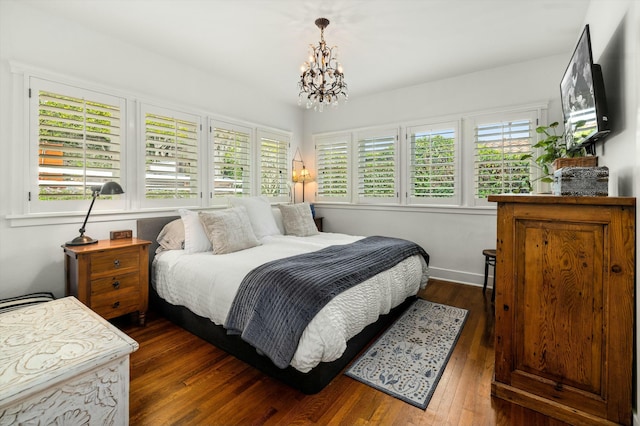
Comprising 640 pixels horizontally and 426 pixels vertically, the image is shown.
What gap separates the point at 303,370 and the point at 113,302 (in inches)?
72.2

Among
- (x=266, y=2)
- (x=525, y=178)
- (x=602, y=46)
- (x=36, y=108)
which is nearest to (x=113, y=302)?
(x=36, y=108)

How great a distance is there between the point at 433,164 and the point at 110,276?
383 centimetres

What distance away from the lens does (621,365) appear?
56.1 inches

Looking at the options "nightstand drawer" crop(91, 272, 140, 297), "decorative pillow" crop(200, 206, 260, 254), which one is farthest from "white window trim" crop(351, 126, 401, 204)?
"nightstand drawer" crop(91, 272, 140, 297)

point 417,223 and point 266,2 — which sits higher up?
point 266,2

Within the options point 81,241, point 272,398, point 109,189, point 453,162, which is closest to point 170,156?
point 109,189

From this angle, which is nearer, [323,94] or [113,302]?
[113,302]

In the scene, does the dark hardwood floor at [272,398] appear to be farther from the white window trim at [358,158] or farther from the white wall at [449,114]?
the white window trim at [358,158]

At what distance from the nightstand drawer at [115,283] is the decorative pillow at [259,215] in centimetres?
125

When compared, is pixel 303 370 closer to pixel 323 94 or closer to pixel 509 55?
pixel 323 94

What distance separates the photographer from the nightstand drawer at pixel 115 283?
239cm

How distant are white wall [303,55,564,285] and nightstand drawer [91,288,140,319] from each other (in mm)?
3107

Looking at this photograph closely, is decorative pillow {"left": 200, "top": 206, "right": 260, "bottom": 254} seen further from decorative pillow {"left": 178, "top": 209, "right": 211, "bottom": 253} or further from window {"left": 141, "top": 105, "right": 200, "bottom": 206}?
window {"left": 141, "top": 105, "right": 200, "bottom": 206}

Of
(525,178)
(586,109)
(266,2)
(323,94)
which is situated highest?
(266,2)
